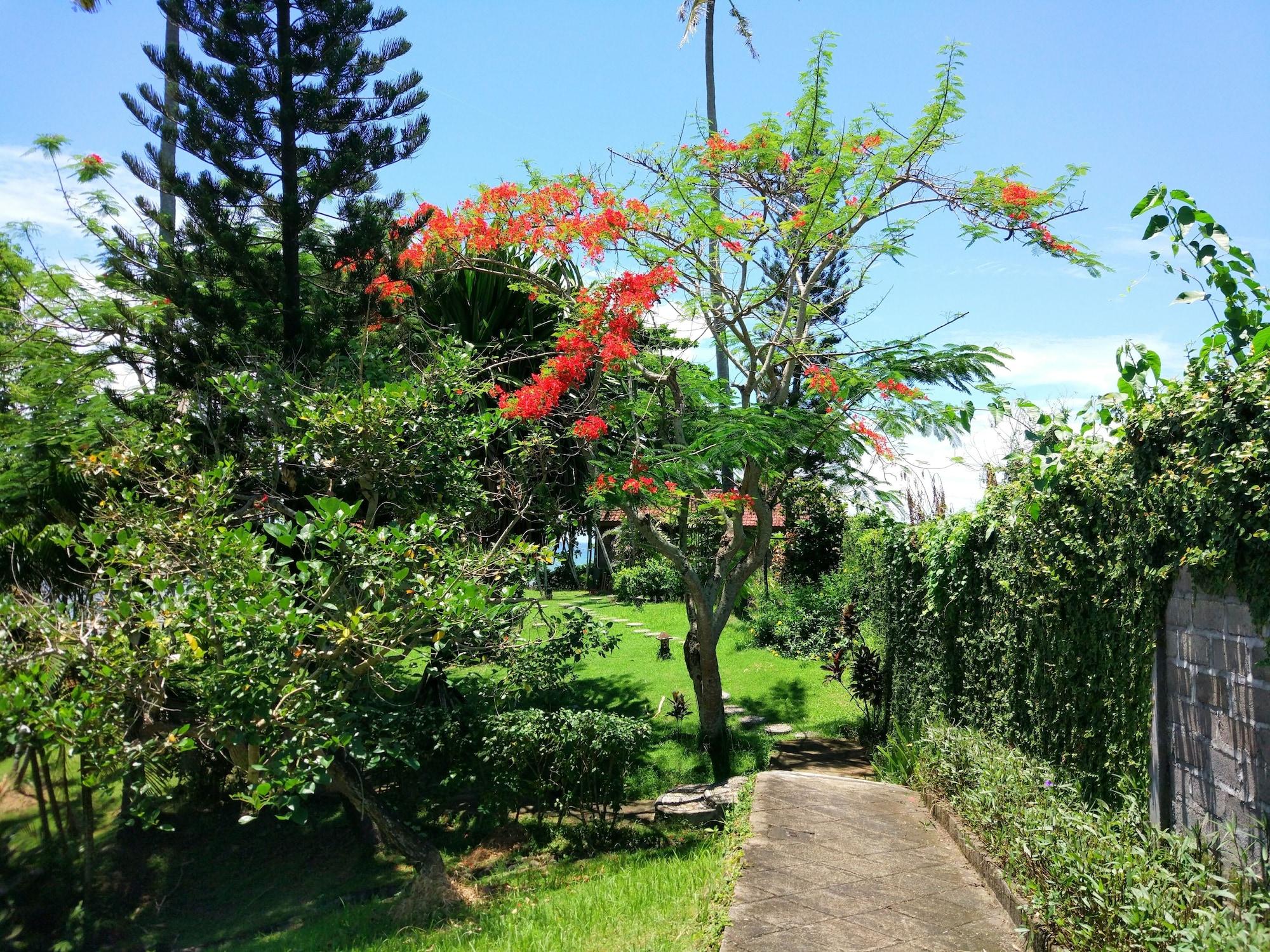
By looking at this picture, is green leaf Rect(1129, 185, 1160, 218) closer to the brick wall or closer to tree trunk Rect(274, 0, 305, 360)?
the brick wall

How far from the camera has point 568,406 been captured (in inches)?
338

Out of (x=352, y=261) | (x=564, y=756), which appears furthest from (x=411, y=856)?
(x=352, y=261)

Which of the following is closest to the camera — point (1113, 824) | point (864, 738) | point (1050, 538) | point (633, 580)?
point (1113, 824)

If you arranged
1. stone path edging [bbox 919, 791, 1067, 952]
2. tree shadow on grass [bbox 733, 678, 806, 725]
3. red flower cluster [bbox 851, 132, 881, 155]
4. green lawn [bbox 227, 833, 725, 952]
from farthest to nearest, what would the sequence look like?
1. tree shadow on grass [bbox 733, 678, 806, 725]
2. red flower cluster [bbox 851, 132, 881, 155]
3. green lawn [bbox 227, 833, 725, 952]
4. stone path edging [bbox 919, 791, 1067, 952]

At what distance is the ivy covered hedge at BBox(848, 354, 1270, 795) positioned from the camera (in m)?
3.17

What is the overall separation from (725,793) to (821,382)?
13.0 ft

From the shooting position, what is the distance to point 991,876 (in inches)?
166

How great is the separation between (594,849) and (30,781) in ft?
23.4

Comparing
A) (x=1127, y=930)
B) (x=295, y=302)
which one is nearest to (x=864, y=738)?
(x=1127, y=930)

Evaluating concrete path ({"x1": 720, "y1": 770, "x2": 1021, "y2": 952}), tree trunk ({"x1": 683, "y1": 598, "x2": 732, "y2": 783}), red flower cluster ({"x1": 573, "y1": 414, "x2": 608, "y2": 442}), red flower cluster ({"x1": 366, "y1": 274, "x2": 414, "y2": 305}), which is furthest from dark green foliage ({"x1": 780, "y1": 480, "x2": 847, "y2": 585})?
concrete path ({"x1": 720, "y1": 770, "x2": 1021, "y2": 952})

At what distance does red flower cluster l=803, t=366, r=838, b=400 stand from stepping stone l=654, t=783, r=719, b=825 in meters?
4.03

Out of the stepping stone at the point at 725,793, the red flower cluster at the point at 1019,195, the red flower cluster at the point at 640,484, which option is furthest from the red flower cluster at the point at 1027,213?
the stepping stone at the point at 725,793

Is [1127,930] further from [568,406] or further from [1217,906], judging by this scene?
[568,406]

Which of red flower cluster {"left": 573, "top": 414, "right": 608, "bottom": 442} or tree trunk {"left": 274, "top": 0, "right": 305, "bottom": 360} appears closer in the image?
red flower cluster {"left": 573, "top": 414, "right": 608, "bottom": 442}
